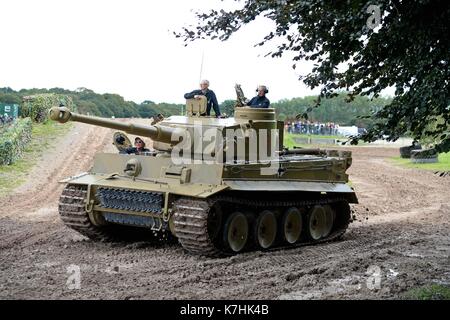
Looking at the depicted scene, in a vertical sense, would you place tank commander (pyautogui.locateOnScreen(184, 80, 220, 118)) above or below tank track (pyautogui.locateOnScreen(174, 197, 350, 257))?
above

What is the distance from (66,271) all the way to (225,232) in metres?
2.78

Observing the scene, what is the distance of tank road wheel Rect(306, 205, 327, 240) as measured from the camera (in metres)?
14.8

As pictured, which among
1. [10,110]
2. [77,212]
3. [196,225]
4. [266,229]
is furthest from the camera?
[10,110]

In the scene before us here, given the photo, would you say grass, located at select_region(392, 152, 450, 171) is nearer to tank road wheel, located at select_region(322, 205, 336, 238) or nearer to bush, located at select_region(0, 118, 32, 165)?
bush, located at select_region(0, 118, 32, 165)

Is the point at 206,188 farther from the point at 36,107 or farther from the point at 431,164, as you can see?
the point at 36,107

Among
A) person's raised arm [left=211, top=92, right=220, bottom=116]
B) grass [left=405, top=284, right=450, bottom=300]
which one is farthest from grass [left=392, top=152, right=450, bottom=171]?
grass [left=405, top=284, right=450, bottom=300]

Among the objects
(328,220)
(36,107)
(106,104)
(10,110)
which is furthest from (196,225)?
(106,104)

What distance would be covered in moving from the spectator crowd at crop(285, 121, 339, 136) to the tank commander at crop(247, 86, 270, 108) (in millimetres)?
38535

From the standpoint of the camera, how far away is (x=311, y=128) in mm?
54438

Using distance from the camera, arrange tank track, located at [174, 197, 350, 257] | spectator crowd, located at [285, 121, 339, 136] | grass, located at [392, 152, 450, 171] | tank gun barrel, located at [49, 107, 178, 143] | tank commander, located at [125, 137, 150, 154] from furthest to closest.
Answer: spectator crowd, located at [285, 121, 339, 136]
grass, located at [392, 152, 450, 171]
tank commander, located at [125, 137, 150, 154]
tank track, located at [174, 197, 350, 257]
tank gun barrel, located at [49, 107, 178, 143]

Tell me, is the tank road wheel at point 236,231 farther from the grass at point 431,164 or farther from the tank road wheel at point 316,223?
the grass at point 431,164

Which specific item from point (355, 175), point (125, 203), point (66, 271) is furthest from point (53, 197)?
point (355, 175)

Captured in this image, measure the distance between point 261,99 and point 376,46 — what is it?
479 cm

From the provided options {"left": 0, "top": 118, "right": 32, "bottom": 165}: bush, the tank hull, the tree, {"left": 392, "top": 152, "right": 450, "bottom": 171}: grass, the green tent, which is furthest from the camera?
the green tent
